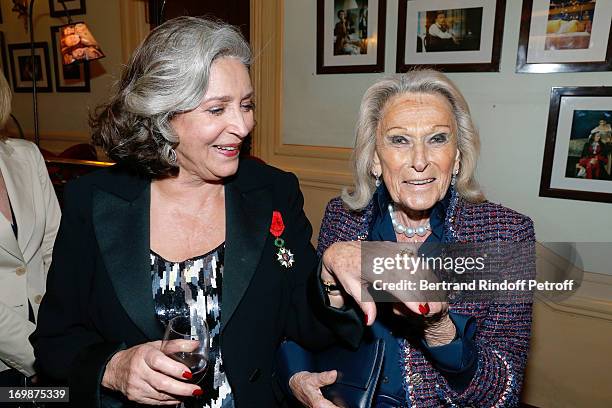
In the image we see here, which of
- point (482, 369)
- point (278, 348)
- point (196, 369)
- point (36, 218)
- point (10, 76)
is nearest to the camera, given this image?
point (196, 369)

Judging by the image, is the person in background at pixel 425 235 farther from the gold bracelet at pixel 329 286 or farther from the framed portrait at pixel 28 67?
the framed portrait at pixel 28 67

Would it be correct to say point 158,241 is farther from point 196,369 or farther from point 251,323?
point 196,369

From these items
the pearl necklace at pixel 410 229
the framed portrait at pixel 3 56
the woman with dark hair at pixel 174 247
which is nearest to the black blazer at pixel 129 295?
the woman with dark hair at pixel 174 247

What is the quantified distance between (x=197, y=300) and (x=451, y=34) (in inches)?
109

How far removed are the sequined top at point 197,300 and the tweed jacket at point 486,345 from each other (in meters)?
0.63

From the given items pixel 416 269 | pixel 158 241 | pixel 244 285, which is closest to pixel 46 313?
pixel 158 241

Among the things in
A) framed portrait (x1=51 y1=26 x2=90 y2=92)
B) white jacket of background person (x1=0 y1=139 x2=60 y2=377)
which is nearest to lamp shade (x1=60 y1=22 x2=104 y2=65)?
framed portrait (x1=51 y1=26 x2=90 y2=92)

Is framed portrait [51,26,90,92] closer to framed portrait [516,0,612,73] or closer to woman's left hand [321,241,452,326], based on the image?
framed portrait [516,0,612,73]

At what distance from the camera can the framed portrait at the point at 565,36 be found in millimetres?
2820

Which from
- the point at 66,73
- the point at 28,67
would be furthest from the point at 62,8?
the point at 28,67

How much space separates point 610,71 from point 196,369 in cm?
298

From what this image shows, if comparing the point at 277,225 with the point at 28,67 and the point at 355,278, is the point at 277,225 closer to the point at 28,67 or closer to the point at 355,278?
the point at 355,278

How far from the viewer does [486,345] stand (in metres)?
1.47

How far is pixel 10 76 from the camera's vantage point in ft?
21.6
